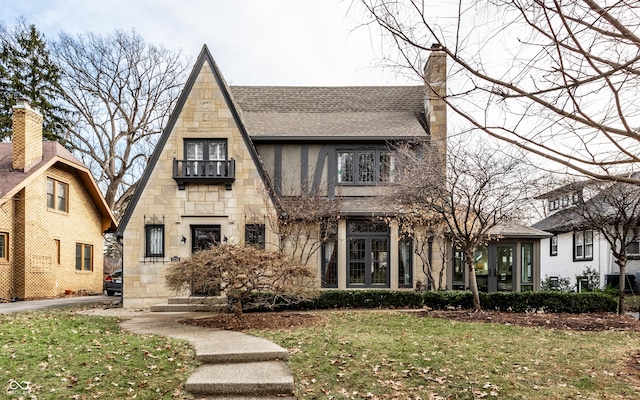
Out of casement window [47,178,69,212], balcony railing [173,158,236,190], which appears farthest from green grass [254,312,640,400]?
casement window [47,178,69,212]

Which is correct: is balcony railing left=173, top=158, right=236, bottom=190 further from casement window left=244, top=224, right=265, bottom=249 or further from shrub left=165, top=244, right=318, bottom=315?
shrub left=165, top=244, right=318, bottom=315

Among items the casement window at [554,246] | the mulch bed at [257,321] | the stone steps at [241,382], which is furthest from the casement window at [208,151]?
the casement window at [554,246]

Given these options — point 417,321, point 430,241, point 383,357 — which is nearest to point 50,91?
point 430,241

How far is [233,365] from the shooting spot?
6.82 meters

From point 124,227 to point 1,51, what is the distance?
19809 mm

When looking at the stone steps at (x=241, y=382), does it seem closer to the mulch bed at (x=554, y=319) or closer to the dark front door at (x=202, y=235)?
the mulch bed at (x=554, y=319)

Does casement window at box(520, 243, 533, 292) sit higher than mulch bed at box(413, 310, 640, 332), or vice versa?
casement window at box(520, 243, 533, 292)

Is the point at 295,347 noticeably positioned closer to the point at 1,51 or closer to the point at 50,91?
the point at 50,91

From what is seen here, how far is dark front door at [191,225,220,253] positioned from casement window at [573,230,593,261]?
18172 millimetres

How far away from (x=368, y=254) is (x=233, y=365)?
1032cm

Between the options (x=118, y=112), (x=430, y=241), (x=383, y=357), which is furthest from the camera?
(x=118, y=112)

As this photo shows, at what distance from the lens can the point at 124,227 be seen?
15.5 meters

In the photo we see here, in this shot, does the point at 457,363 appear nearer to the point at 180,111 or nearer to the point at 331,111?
the point at 180,111

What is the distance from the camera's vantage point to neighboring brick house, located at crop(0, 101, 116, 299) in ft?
60.3
